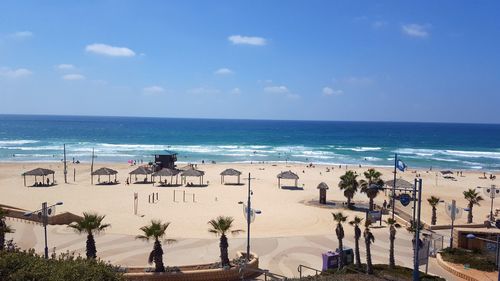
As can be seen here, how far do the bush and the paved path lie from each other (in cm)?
734

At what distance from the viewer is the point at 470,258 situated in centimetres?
1734

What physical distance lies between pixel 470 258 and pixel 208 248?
11020 mm

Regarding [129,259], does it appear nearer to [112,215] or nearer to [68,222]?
[68,222]

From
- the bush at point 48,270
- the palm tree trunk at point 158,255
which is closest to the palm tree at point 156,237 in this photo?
the palm tree trunk at point 158,255

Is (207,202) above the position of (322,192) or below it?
below

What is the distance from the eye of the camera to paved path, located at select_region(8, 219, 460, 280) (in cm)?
1741

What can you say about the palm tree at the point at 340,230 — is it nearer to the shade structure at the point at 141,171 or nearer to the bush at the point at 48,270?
the bush at the point at 48,270

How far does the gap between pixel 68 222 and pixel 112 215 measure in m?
3.17

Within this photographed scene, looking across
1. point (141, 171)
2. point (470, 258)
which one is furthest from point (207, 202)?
point (470, 258)

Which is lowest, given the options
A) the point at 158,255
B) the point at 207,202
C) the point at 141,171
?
the point at 207,202

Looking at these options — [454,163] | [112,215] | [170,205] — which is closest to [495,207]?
[170,205]

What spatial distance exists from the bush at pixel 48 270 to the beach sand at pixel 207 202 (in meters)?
12.0

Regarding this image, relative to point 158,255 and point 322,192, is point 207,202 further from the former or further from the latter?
point 158,255

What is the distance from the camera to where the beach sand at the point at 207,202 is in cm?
2436
